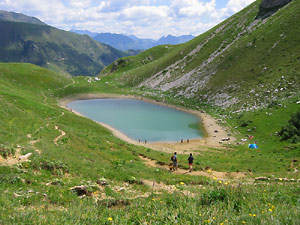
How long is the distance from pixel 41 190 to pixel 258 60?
295 ft

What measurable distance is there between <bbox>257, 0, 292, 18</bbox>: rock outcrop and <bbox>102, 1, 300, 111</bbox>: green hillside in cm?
359

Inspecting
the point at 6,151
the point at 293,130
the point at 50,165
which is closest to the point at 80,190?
the point at 50,165

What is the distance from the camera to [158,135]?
57250 mm

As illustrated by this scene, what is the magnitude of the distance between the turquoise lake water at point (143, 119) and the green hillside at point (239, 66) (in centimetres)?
1537

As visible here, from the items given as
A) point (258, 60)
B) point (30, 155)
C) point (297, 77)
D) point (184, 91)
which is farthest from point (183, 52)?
point (30, 155)

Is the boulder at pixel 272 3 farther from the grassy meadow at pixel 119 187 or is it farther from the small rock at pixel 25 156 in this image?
the small rock at pixel 25 156

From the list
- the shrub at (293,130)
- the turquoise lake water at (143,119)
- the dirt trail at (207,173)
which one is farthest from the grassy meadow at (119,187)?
the turquoise lake water at (143,119)

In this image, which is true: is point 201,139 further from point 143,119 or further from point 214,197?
point 214,197

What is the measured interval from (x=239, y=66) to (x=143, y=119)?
47.5 meters

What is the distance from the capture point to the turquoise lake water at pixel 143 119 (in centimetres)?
5758

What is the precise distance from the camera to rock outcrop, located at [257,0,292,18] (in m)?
107

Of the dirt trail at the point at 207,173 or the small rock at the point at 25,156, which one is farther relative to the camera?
the dirt trail at the point at 207,173

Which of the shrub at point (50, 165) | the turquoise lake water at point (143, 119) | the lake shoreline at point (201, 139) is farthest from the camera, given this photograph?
the turquoise lake water at point (143, 119)

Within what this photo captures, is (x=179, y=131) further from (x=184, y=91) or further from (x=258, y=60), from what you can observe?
(x=258, y=60)
